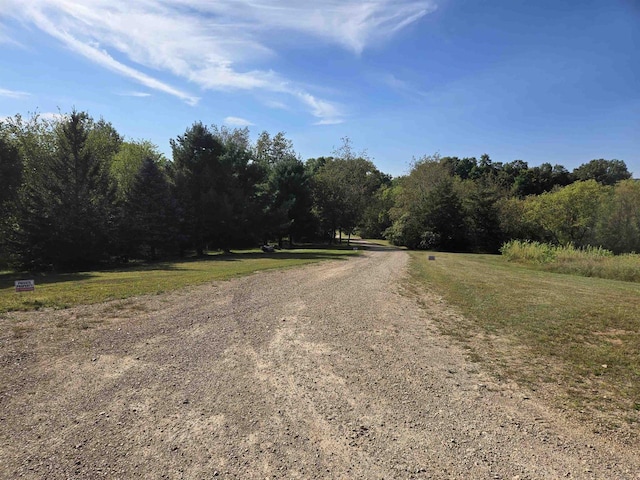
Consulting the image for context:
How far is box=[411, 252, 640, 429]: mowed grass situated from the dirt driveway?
556 millimetres

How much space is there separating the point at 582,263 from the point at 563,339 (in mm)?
17843

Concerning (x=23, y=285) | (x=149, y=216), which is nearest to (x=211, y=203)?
(x=149, y=216)

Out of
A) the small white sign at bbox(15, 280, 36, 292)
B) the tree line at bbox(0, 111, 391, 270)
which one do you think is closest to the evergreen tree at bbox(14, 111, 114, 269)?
the tree line at bbox(0, 111, 391, 270)

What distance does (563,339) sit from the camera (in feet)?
22.1

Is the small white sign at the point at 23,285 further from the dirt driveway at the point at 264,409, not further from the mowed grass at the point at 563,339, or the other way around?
the mowed grass at the point at 563,339

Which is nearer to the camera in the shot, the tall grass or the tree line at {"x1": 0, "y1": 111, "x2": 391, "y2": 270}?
the tall grass

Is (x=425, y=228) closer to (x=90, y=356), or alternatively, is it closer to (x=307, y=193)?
(x=307, y=193)

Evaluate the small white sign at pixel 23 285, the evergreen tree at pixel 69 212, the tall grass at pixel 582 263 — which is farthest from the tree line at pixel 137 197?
the tall grass at pixel 582 263

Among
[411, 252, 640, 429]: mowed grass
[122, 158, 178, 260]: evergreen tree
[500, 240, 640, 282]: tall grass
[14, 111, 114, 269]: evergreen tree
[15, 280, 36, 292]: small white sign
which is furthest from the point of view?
[122, 158, 178, 260]: evergreen tree

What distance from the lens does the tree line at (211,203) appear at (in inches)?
886

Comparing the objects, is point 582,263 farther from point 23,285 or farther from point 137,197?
point 137,197

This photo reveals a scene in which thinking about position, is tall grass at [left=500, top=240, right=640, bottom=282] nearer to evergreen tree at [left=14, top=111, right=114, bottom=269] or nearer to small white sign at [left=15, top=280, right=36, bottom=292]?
small white sign at [left=15, top=280, right=36, bottom=292]

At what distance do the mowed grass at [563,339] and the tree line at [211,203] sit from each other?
21.5 metres

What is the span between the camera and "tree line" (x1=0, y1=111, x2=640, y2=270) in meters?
22.5
